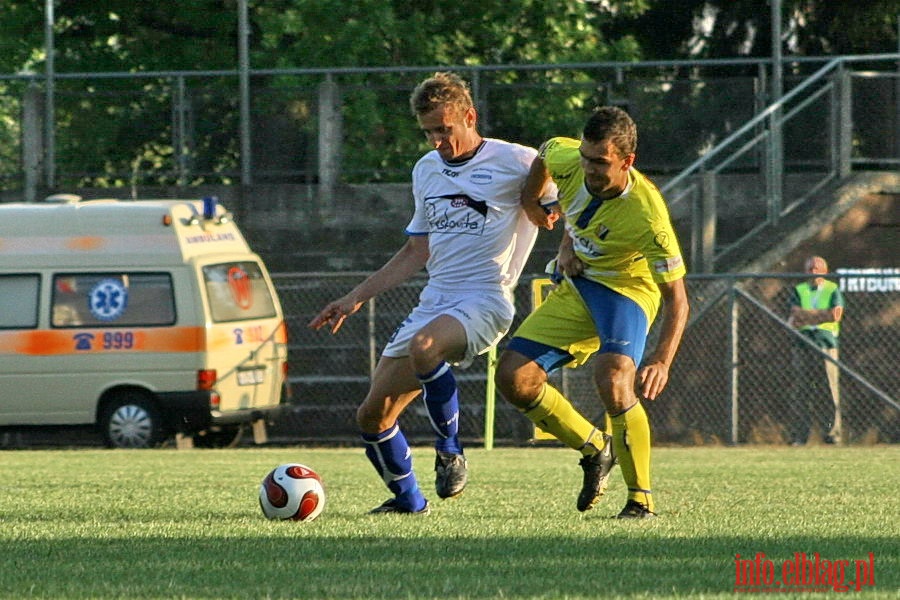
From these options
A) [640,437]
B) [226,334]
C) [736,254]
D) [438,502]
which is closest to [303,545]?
[640,437]

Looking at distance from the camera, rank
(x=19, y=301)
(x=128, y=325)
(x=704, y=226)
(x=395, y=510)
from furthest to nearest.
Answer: (x=704, y=226)
(x=19, y=301)
(x=128, y=325)
(x=395, y=510)

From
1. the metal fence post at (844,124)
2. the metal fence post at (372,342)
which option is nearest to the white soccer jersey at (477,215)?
the metal fence post at (372,342)

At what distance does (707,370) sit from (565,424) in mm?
10911

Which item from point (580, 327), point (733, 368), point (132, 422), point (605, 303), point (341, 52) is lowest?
point (132, 422)

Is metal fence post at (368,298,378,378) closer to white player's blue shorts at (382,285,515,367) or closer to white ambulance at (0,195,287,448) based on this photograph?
white ambulance at (0,195,287,448)

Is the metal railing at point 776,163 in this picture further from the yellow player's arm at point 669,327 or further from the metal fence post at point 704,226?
the yellow player's arm at point 669,327

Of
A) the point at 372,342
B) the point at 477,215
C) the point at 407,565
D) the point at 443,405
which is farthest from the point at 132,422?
the point at 407,565

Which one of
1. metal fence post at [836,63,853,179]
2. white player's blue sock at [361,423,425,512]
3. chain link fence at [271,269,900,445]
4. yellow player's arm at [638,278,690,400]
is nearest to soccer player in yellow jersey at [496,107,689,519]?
yellow player's arm at [638,278,690,400]

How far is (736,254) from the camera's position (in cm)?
2011

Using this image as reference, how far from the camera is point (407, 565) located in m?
6.18

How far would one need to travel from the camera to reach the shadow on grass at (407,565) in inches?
220

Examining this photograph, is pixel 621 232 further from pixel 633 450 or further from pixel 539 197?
pixel 633 450

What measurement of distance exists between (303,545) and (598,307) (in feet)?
6.02

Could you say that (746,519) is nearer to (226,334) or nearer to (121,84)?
(226,334)
